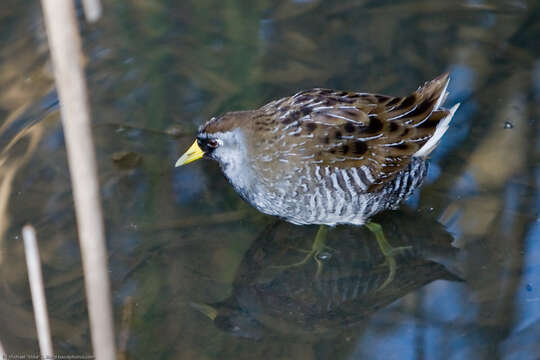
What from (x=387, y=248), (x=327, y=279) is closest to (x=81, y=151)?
(x=327, y=279)

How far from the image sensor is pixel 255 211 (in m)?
3.43

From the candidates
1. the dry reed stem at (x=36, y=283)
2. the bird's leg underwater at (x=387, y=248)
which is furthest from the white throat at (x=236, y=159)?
the dry reed stem at (x=36, y=283)

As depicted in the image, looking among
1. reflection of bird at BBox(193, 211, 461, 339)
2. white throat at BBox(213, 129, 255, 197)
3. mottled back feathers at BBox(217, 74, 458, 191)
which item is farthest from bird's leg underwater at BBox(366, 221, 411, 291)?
white throat at BBox(213, 129, 255, 197)

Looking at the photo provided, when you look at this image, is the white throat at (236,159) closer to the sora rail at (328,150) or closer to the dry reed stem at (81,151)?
the sora rail at (328,150)

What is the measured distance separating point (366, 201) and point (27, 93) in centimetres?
222

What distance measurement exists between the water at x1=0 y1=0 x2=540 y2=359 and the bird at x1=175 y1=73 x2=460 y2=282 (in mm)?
310

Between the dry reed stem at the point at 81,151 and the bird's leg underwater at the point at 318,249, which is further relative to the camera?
the bird's leg underwater at the point at 318,249

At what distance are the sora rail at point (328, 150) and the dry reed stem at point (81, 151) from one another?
1.47m

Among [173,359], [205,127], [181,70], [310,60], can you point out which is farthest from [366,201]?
[181,70]

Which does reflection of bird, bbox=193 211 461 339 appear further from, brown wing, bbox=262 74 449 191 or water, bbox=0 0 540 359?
brown wing, bbox=262 74 449 191

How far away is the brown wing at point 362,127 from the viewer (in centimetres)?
292

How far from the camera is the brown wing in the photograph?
2920 millimetres

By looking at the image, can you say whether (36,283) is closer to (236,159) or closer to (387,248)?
(236,159)

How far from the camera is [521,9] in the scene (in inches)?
171
